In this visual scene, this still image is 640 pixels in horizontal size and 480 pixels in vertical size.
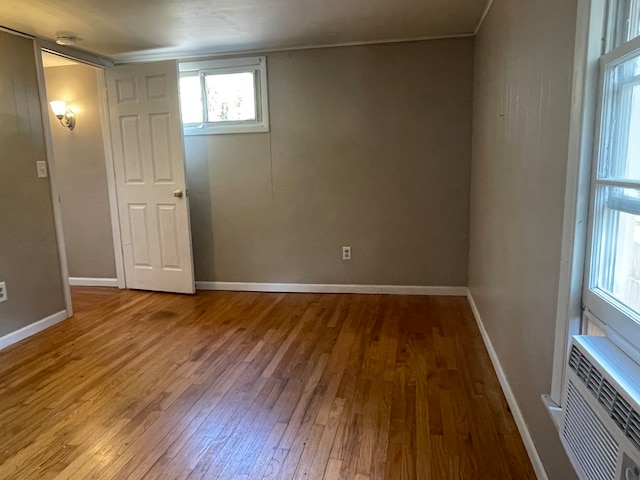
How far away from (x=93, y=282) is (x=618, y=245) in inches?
179

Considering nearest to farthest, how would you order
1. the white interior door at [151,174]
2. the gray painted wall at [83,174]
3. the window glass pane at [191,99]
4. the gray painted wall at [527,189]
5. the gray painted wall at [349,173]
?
1. the gray painted wall at [527,189]
2. the gray painted wall at [349,173]
3. the white interior door at [151,174]
4. the window glass pane at [191,99]
5. the gray painted wall at [83,174]

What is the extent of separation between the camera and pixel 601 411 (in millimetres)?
994

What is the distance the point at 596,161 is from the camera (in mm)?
1201

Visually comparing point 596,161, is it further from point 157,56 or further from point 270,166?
point 157,56

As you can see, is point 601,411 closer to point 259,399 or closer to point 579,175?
point 579,175

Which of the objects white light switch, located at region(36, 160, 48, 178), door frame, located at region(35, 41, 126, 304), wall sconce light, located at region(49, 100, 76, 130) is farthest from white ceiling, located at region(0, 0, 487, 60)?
white light switch, located at region(36, 160, 48, 178)

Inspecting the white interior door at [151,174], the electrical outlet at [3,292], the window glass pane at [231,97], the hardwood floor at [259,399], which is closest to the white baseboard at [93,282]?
the white interior door at [151,174]

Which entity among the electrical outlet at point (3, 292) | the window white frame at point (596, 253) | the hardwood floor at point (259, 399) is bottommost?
the hardwood floor at point (259, 399)

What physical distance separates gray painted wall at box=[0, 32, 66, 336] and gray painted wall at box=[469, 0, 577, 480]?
3174mm

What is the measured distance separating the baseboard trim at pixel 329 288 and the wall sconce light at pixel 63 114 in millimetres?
1966

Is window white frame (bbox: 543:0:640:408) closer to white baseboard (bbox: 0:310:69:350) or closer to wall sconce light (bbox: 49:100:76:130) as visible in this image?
white baseboard (bbox: 0:310:69:350)

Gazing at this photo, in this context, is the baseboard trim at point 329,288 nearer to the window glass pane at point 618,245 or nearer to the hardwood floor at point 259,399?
the hardwood floor at point 259,399

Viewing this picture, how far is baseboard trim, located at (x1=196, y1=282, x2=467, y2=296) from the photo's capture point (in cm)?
390

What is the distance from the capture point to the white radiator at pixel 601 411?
2.93ft
